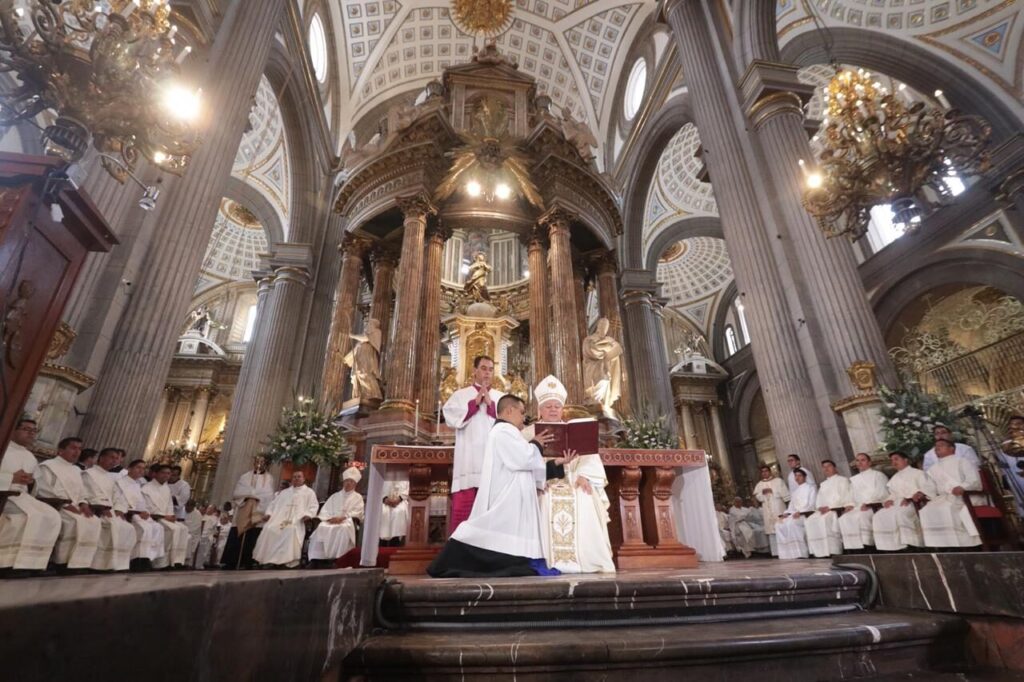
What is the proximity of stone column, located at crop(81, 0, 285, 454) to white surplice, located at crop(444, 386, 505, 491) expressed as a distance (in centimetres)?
394

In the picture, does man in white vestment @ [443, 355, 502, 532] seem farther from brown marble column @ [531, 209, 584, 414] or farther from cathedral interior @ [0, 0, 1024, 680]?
brown marble column @ [531, 209, 584, 414]

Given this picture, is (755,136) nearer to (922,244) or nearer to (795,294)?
(795,294)

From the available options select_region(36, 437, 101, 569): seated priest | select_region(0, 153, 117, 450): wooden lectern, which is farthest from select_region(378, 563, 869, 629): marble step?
select_region(36, 437, 101, 569): seated priest

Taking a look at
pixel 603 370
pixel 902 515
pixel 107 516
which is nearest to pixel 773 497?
pixel 902 515

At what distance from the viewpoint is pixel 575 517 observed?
161 inches

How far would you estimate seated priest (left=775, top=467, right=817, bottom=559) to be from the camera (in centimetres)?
655

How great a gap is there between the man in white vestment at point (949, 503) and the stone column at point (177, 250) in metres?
8.78

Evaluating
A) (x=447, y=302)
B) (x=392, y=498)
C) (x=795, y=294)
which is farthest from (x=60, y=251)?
(x=447, y=302)

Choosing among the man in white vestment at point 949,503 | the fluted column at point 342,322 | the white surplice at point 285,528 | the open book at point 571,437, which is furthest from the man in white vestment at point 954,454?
the fluted column at point 342,322

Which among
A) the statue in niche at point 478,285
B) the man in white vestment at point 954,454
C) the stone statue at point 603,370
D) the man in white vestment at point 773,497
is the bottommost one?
the man in white vestment at point 773,497

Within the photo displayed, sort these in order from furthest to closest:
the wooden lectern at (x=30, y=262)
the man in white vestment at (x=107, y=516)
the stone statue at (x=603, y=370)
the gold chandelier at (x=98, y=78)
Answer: the stone statue at (x=603, y=370)
the man in white vestment at (x=107, y=516)
the gold chandelier at (x=98, y=78)
the wooden lectern at (x=30, y=262)

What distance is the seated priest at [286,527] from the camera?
21.2 feet

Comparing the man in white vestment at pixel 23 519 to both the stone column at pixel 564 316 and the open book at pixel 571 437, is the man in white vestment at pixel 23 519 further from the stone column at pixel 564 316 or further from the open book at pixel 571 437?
the stone column at pixel 564 316

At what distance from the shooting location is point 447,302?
→ 15453mm
